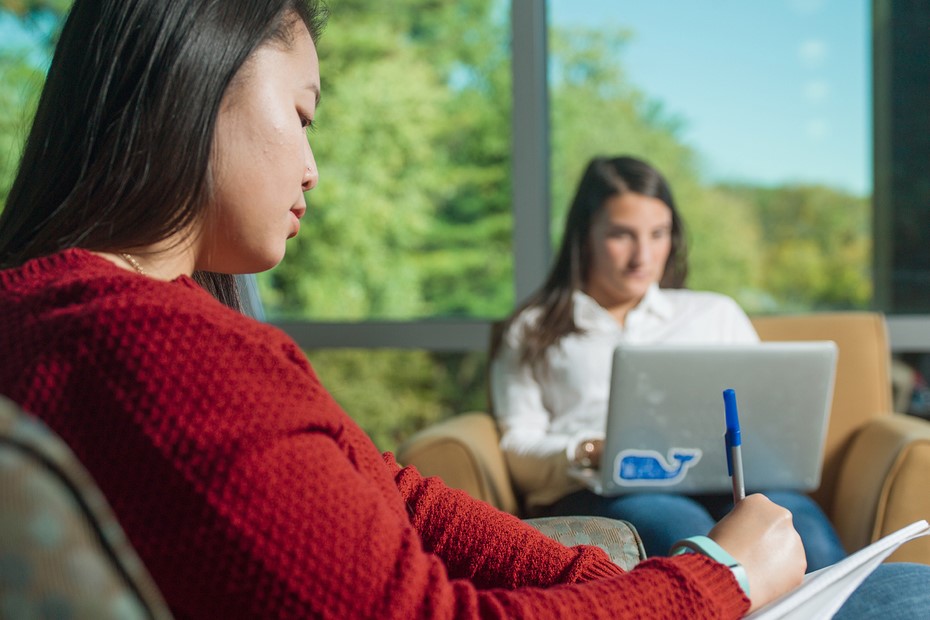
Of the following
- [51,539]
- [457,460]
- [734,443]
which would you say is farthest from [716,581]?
[457,460]

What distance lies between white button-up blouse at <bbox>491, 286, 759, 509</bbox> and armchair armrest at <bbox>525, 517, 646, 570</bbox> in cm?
87

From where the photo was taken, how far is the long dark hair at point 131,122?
Result: 0.75m

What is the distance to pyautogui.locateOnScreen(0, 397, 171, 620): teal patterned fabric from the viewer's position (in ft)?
1.55

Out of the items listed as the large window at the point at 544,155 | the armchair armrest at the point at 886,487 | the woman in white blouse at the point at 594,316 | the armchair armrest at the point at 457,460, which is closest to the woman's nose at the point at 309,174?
the armchair armrest at the point at 457,460

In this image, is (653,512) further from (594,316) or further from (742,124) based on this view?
(742,124)

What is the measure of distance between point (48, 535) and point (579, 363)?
186 cm

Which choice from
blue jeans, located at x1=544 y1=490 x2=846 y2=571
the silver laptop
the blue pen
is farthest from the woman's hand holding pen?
the silver laptop

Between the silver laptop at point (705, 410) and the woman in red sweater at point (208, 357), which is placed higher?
the woman in red sweater at point (208, 357)

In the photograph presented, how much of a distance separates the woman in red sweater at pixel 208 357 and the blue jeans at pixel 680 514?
826 mm

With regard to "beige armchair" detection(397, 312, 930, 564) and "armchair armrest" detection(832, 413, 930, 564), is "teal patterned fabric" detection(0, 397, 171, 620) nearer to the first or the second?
"beige armchair" detection(397, 312, 930, 564)

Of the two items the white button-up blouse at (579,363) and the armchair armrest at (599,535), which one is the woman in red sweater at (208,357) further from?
the white button-up blouse at (579,363)

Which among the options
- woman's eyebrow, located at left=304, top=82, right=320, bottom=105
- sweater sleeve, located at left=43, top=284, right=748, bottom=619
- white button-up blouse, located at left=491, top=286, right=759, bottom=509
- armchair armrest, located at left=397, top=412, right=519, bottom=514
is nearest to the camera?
sweater sleeve, located at left=43, top=284, right=748, bottom=619

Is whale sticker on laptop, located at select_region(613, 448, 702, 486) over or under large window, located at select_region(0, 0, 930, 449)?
under

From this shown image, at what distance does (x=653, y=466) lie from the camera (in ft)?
Answer: 5.92
